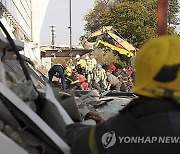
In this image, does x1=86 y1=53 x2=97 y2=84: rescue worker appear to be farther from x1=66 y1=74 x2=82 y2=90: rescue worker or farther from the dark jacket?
the dark jacket

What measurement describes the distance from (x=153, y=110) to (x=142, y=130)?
0.09 meters

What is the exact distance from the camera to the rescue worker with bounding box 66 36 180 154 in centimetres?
194

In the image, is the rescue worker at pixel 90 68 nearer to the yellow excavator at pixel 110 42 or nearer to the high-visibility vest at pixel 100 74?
the high-visibility vest at pixel 100 74

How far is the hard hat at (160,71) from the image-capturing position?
1.93 metres

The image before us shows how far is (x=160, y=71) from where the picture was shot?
194 cm

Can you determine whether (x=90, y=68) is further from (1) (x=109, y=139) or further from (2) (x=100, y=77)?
(1) (x=109, y=139)

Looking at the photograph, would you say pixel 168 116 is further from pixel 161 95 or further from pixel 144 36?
pixel 144 36

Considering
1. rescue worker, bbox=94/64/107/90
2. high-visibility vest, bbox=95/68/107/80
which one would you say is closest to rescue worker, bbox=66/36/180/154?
rescue worker, bbox=94/64/107/90

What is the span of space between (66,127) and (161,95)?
68 cm

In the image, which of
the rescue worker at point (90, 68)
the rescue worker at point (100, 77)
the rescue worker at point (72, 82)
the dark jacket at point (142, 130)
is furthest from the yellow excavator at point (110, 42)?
the dark jacket at point (142, 130)

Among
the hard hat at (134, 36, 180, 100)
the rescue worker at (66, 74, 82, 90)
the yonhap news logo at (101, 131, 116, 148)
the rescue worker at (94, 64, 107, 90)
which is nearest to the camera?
the hard hat at (134, 36, 180, 100)

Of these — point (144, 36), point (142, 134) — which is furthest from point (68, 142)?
point (144, 36)

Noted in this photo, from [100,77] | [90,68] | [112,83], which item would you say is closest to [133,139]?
[112,83]

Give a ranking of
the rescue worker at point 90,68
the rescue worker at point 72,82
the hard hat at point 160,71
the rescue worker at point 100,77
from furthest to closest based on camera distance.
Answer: the rescue worker at point 90,68 < the rescue worker at point 100,77 < the rescue worker at point 72,82 < the hard hat at point 160,71
